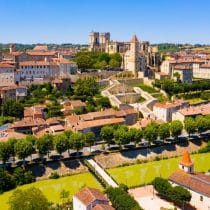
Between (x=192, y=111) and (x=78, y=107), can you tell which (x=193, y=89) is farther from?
(x=78, y=107)

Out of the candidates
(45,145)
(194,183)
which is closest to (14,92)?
(45,145)

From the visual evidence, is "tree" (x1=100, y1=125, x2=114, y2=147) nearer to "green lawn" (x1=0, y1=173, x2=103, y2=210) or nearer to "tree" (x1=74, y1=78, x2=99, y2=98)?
"green lawn" (x1=0, y1=173, x2=103, y2=210)

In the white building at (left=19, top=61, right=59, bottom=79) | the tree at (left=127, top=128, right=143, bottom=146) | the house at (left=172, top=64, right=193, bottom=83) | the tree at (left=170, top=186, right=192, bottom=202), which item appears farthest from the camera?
the house at (left=172, top=64, right=193, bottom=83)

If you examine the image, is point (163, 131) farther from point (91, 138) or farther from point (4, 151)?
point (4, 151)

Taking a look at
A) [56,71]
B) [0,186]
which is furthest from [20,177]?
[56,71]

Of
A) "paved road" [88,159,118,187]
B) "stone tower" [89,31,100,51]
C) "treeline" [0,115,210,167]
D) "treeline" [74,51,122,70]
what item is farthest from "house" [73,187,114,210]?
"stone tower" [89,31,100,51]

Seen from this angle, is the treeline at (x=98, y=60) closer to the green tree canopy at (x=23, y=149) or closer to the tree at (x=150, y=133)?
the tree at (x=150, y=133)
